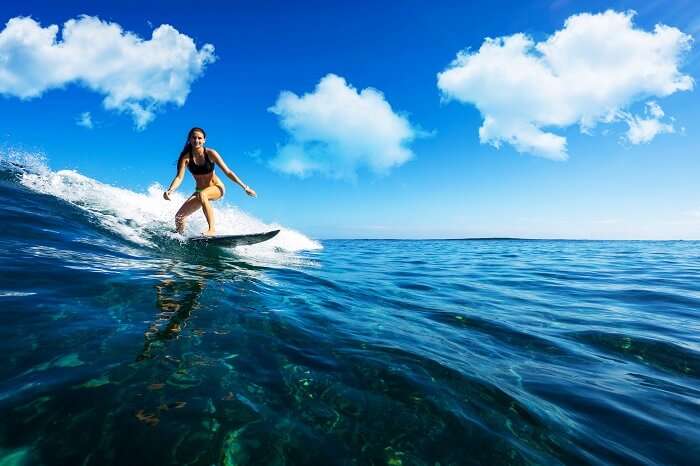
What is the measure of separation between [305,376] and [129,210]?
13318mm

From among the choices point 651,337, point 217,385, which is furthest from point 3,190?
point 651,337

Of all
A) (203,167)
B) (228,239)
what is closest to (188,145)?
(203,167)

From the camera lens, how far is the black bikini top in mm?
10105

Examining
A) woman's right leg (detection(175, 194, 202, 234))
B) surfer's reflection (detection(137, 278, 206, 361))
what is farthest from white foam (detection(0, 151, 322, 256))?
surfer's reflection (detection(137, 278, 206, 361))

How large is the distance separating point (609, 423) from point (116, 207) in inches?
607

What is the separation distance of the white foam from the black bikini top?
208 cm

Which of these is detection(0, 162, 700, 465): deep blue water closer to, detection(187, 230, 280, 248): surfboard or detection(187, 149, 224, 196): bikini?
detection(187, 230, 280, 248): surfboard

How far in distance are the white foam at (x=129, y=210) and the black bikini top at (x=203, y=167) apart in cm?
208

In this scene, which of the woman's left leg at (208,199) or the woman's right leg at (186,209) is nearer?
the woman's left leg at (208,199)

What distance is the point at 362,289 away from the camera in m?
8.50

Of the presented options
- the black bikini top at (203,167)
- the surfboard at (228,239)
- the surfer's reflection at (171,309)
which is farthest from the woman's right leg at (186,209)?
the surfer's reflection at (171,309)

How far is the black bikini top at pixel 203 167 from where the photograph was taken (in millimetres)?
10105

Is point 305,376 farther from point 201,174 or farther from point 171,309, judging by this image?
point 201,174

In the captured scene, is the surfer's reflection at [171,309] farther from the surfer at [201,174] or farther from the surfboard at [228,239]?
the surfer at [201,174]
